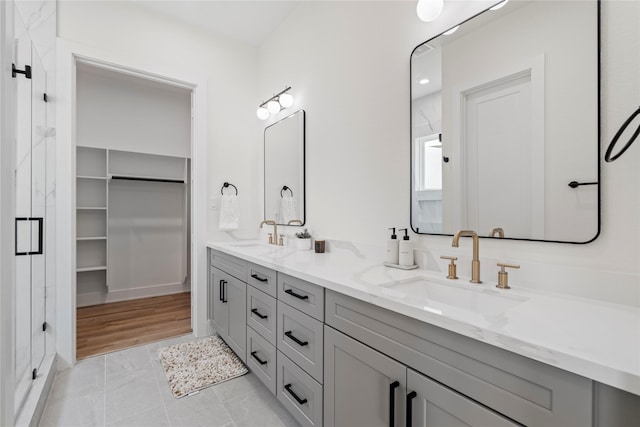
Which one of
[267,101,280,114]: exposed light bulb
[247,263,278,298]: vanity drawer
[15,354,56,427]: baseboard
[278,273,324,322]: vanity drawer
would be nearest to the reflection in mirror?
[267,101,280,114]: exposed light bulb

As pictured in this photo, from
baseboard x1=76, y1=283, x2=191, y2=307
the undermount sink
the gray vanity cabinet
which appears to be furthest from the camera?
baseboard x1=76, y1=283, x2=191, y2=307

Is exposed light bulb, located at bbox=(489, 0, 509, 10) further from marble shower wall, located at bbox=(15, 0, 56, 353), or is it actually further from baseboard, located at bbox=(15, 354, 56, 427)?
baseboard, located at bbox=(15, 354, 56, 427)

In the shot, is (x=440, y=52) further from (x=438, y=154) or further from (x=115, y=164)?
(x=115, y=164)

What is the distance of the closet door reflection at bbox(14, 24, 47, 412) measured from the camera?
1535mm

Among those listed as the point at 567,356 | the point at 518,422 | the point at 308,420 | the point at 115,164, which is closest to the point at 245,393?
the point at 308,420

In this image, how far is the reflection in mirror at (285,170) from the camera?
8.23 ft

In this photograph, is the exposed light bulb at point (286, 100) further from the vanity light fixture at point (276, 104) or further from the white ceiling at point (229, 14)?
the white ceiling at point (229, 14)

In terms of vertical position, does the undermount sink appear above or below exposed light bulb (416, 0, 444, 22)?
below

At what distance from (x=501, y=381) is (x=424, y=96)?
4.25ft

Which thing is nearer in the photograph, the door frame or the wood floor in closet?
the door frame

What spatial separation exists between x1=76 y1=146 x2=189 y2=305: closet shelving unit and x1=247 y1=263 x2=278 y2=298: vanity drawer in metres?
2.48

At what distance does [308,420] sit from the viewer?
55.6 inches

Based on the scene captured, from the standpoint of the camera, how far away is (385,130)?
1758 millimetres

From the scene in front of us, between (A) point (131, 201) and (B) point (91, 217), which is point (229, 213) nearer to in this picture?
(A) point (131, 201)
